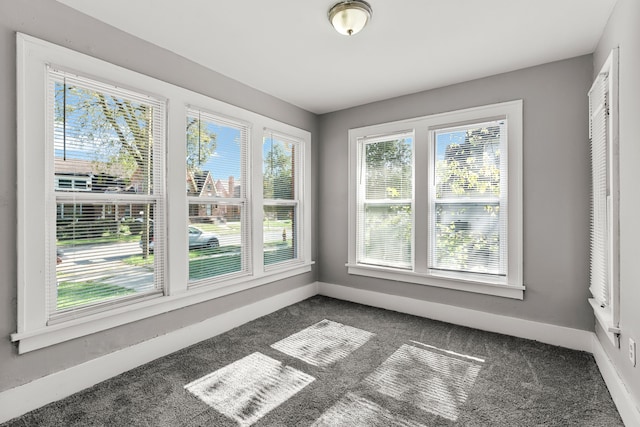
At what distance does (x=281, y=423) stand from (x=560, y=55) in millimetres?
3651

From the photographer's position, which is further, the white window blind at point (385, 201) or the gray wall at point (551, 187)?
the white window blind at point (385, 201)

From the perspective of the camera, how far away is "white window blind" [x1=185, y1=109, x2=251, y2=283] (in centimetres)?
297

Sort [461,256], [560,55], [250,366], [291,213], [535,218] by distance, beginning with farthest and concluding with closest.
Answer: [291,213]
[461,256]
[535,218]
[560,55]
[250,366]

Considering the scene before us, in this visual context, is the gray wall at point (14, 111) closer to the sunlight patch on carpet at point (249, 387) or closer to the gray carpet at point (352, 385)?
the gray carpet at point (352, 385)

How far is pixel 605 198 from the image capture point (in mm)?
2285

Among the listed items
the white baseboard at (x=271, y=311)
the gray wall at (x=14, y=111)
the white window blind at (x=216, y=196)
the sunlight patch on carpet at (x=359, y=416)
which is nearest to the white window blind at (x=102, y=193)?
the gray wall at (x=14, y=111)

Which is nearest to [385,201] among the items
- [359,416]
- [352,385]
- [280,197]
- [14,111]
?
[280,197]

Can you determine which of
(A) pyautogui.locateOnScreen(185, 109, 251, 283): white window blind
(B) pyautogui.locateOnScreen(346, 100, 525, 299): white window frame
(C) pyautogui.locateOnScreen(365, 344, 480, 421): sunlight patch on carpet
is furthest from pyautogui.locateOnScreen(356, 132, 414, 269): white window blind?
(A) pyautogui.locateOnScreen(185, 109, 251, 283): white window blind

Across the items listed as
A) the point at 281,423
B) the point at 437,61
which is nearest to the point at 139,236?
the point at 281,423

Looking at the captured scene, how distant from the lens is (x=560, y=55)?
2779 millimetres

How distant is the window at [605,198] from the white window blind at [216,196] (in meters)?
3.08

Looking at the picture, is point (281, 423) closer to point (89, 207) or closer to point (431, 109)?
point (89, 207)

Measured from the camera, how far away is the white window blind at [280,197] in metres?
3.81

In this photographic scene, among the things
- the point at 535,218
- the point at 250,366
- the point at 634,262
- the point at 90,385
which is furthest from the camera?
the point at 535,218
